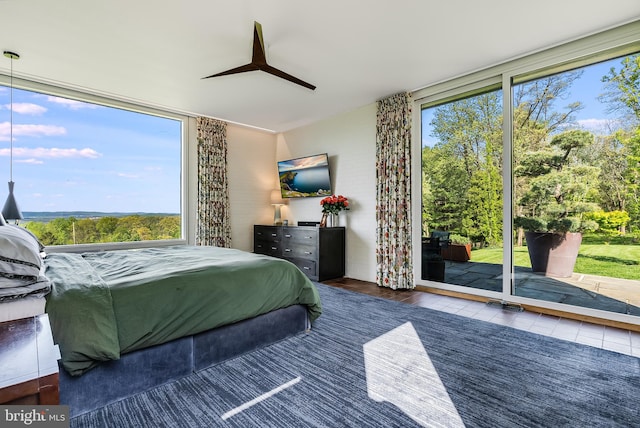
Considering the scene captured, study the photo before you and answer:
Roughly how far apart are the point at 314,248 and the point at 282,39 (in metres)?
2.86

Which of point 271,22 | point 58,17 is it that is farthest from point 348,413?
point 58,17

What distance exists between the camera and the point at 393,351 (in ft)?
7.55

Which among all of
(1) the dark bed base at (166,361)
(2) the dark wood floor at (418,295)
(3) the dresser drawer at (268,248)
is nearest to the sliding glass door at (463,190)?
(2) the dark wood floor at (418,295)

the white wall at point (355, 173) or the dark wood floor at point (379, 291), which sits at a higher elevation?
the white wall at point (355, 173)

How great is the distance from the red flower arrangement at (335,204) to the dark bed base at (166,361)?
258cm

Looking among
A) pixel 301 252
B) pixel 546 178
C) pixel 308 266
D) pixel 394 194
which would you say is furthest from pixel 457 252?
pixel 301 252

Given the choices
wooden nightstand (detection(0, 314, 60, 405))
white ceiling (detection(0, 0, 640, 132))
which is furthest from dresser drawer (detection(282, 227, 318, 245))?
wooden nightstand (detection(0, 314, 60, 405))

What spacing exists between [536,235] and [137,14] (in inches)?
176

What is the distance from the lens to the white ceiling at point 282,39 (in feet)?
8.04

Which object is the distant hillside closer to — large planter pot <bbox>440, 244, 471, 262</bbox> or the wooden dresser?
the wooden dresser

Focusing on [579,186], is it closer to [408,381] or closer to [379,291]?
[379,291]

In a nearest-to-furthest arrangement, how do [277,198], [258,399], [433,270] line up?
[258,399] → [433,270] → [277,198]

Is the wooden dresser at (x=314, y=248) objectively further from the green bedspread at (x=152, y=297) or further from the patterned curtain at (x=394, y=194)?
the green bedspread at (x=152, y=297)

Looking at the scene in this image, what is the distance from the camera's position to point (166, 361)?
5.91 feet
